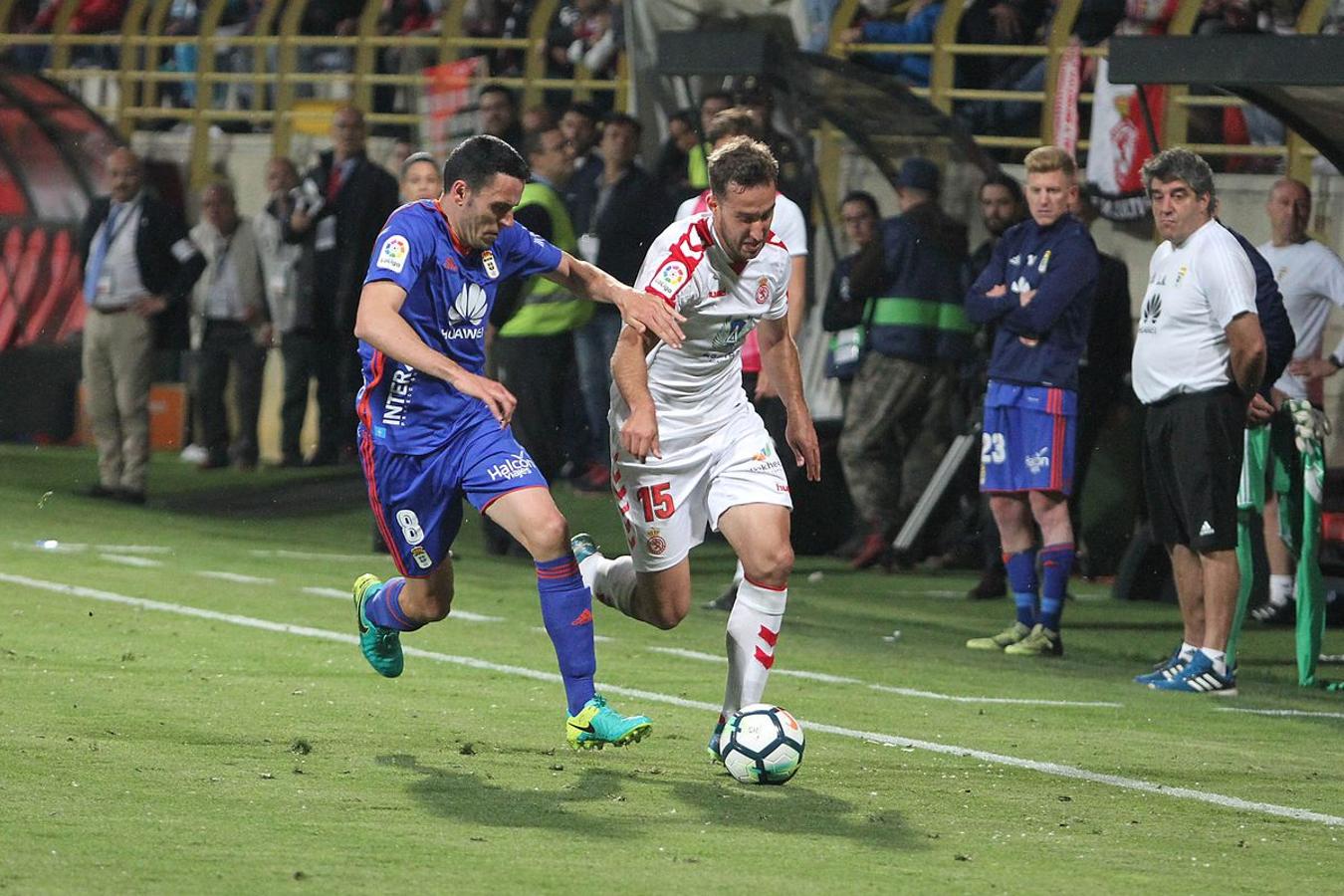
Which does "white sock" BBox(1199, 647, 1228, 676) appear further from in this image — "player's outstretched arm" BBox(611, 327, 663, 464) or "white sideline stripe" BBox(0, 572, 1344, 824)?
"player's outstretched arm" BBox(611, 327, 663, 464)

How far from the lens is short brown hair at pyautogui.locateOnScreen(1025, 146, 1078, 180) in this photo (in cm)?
1061

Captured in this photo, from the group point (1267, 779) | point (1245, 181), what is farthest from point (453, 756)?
point (1245, 181)

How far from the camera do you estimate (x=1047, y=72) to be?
1598cm

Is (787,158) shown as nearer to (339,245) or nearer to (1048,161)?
(1048,161)

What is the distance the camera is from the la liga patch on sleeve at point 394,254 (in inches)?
275

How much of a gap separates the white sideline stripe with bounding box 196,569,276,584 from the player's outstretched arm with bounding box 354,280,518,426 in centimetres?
521

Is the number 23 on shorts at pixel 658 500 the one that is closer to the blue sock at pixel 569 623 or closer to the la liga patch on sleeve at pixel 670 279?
the blue sock at pixel 569 623

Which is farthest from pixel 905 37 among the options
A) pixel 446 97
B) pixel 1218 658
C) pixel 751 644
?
pixel 751 644

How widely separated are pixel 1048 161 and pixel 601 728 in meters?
4.85

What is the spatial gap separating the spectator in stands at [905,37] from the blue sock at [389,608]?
10223mm

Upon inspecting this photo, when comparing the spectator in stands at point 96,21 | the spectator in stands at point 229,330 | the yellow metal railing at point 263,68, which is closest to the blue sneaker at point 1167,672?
the yellow metal railing at point 263,68

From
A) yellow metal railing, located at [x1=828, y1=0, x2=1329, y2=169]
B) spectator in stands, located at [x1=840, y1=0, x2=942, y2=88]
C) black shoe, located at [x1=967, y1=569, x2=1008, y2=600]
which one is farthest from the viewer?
spectator in stands, located at [x1=840, y1=0, x2=942, y2=88]

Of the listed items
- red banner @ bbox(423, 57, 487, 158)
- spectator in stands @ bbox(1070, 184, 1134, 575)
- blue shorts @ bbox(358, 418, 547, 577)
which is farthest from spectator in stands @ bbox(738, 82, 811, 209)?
blue shorts @ bbox(358, 418, 547, 577)

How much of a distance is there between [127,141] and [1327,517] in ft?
45.0
